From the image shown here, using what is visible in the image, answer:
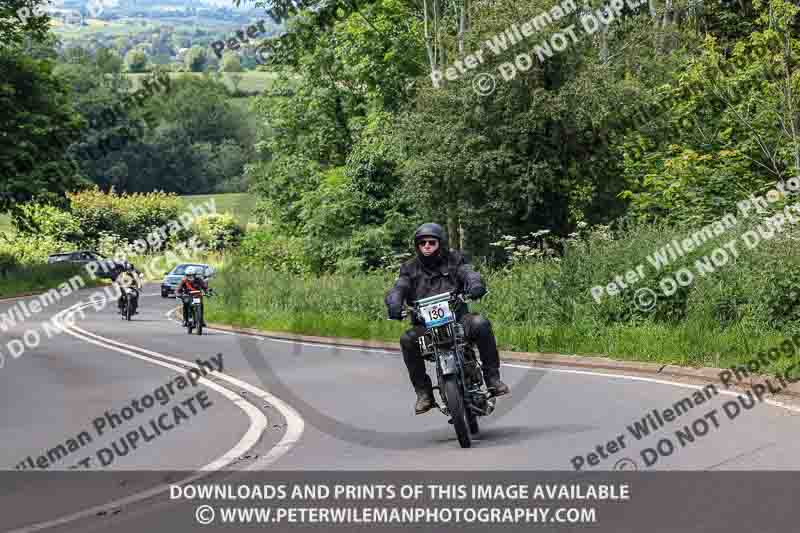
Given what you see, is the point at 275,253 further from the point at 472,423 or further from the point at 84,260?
the point at 472,423

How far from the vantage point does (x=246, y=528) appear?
23.0ft

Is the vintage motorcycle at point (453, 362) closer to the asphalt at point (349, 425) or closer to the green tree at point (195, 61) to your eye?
the asphalt at point (349, 425)

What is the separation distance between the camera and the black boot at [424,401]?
10.7 meters

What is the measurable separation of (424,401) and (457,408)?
2.61ft

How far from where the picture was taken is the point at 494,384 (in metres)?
10.6

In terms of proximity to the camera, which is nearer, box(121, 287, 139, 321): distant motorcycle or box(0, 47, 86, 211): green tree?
box(121, 287, 139, 321): distant motorcycle

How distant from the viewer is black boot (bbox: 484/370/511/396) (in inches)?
415

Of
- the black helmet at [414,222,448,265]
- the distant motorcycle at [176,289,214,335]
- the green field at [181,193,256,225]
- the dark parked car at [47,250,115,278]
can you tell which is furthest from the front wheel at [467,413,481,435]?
the green field at [181,193,256,225]

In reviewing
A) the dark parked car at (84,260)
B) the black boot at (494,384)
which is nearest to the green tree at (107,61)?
the dark parked car at (84,260)

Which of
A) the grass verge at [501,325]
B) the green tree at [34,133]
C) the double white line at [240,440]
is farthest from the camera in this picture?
the green tree at [34,133]

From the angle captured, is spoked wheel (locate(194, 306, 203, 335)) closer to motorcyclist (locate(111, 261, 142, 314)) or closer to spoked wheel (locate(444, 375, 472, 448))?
motorcyclist (locate(111, 261, 142, 314))

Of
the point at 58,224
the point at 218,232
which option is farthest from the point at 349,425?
the point at 58,224

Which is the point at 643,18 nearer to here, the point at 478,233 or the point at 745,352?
the point at 478,233

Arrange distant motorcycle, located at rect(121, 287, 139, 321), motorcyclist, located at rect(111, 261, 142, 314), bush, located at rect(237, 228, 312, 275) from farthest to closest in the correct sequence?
1. bush, located at rect(237, 228, 312, 275)
2. motorcyclist, located at rect(111, 261, 142, 314)
3. distant motorcycle, located at rect(121, 287, 139, 321)
